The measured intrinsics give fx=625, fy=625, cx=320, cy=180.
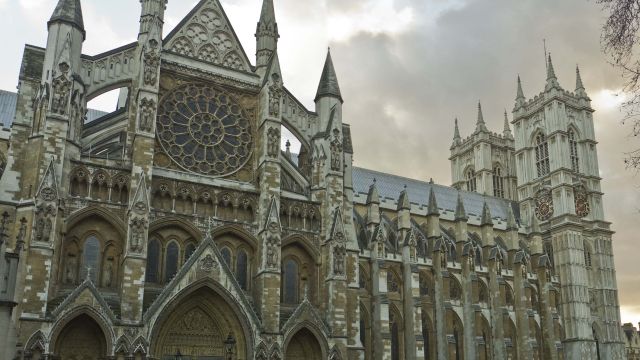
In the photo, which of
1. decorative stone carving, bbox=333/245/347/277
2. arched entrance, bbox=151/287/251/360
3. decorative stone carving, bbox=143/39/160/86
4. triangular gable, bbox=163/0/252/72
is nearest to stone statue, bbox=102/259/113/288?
arched entrance, bbox=151/287/251/360

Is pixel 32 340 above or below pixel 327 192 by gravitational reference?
below

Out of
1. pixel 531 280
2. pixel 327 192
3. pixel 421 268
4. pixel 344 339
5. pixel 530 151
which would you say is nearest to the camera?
pixel 344 339

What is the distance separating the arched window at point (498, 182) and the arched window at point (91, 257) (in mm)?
52005

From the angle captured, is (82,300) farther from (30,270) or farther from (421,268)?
(421,268)

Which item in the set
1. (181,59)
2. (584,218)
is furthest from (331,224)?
(584,218)

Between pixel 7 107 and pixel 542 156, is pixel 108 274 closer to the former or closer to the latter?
pixel 7 107

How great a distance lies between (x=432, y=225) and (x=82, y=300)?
3212cm

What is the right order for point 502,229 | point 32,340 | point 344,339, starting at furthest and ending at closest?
point 502,229 → point 344,339 → point 32,340

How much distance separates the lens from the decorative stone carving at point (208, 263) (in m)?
29.1

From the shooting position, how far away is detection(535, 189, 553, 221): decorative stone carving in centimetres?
6147

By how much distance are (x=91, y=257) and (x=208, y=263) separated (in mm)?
5279

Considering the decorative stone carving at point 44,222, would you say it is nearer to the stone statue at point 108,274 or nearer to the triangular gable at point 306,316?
the stone statue at point 108,274

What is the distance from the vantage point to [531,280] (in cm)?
5641

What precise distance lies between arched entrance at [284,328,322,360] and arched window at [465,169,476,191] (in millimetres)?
45857
